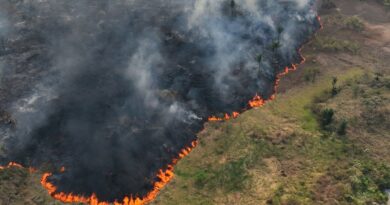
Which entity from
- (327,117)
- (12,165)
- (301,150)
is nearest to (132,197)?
(12,165)

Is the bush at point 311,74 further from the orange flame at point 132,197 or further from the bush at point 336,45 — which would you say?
the orange flame at point 132,197

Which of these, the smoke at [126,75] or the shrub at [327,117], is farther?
the shrub at [327,117]

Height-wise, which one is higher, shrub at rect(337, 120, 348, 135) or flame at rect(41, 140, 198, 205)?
shrub at rect(337, 120, 348, 135)

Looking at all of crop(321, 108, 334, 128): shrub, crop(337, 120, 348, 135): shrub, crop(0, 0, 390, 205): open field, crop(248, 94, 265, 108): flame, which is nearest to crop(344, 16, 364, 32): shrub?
crop(0, 0, 390, 205): open field

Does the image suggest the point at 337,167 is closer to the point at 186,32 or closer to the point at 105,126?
the point at 105,126

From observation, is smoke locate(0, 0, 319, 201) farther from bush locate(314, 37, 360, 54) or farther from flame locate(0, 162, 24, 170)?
bush locate(314, 37, 360, 54)

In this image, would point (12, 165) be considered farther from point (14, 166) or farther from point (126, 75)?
point (126, 75)

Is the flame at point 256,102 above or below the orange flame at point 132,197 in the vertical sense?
above

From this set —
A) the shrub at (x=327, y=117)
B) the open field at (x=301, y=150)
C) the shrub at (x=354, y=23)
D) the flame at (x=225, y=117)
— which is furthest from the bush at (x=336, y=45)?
the flame at (x=225, y=117)
